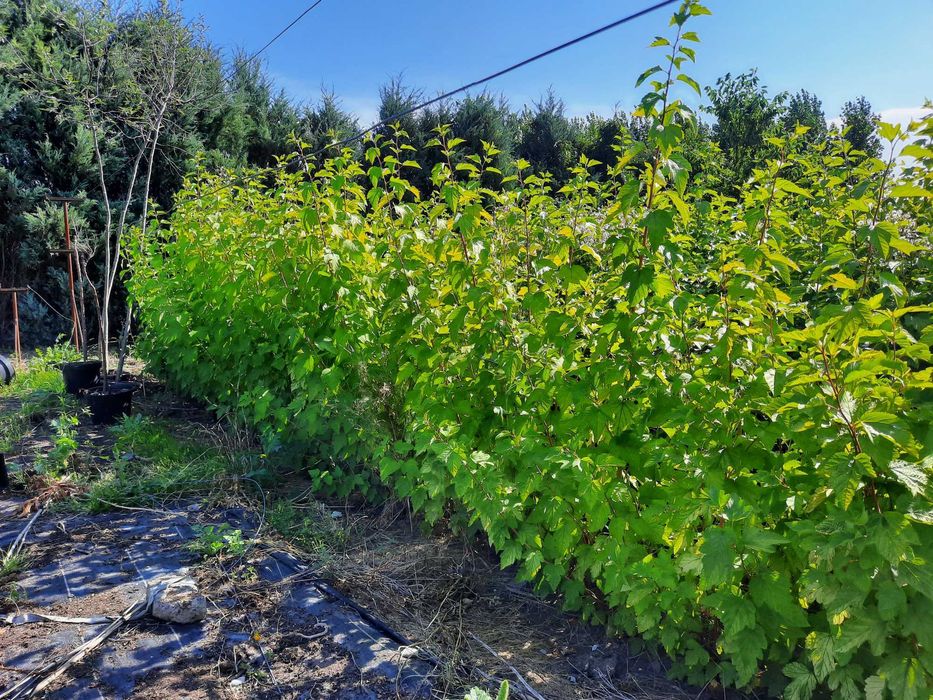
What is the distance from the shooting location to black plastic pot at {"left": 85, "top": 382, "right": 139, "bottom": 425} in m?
4.63

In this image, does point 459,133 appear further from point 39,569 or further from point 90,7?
point 39,569

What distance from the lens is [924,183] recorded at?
1691mm

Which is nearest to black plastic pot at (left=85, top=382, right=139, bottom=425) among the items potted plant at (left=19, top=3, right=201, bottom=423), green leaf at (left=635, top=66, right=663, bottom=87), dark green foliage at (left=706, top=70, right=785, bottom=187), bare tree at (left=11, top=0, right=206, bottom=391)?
potted plant at (left=19, top=3, right=201, bottom=423)

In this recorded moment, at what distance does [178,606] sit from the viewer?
222 centimetres

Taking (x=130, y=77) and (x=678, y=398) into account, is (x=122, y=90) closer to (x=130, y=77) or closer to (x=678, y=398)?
(x=130, y=77)

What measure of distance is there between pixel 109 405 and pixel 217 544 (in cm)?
264

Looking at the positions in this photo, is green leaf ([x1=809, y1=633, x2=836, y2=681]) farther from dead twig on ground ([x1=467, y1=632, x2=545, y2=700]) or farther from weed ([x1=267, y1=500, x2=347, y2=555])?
weed ([x1=267, y1=500, x2=347, y2=555])

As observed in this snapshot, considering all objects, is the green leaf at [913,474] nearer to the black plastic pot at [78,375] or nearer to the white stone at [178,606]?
the white stone at [178,606]

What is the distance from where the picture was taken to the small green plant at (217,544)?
2.64m

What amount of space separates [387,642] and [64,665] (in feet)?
3.31

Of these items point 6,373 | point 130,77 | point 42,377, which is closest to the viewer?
point 130,77

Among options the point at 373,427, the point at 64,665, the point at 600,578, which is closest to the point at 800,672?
the point at 600,578

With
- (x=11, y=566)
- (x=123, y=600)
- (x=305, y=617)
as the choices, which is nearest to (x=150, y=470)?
(x=11, y=566)

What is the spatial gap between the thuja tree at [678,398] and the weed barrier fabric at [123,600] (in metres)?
0.53
